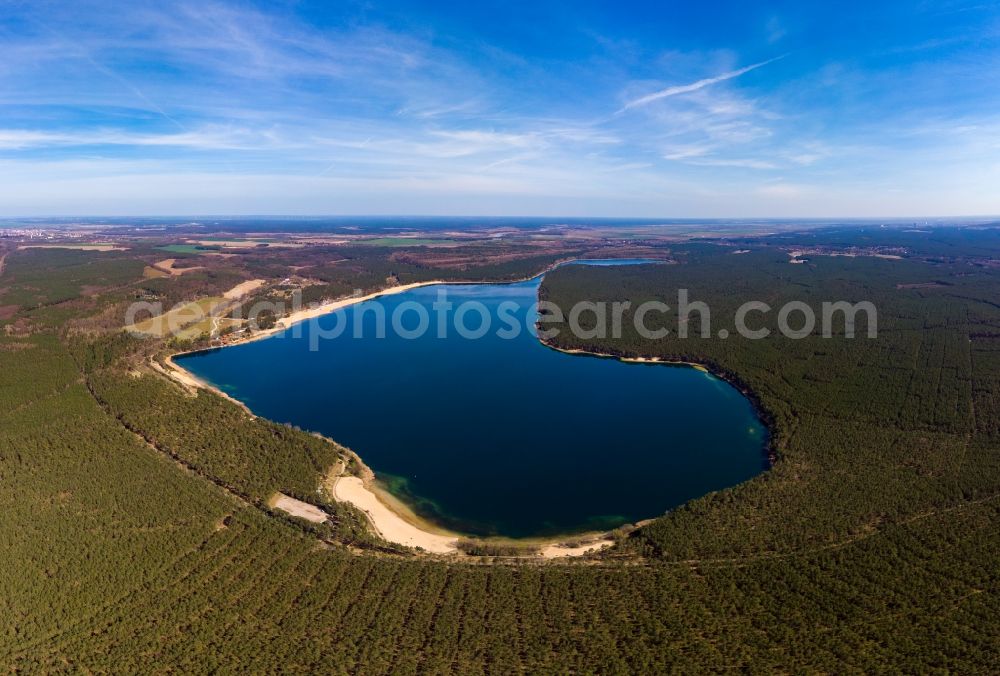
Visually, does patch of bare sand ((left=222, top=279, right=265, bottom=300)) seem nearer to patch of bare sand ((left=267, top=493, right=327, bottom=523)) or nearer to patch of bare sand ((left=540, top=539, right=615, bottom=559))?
patch of bare sand ((left=267, top=493, right=327, bottom=523))

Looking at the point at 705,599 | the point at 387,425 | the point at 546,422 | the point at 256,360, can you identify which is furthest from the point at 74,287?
the point at 705,599

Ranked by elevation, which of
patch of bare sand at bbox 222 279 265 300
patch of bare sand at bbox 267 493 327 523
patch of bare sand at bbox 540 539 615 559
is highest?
patch of bare sand at bbox 222 279 265 300

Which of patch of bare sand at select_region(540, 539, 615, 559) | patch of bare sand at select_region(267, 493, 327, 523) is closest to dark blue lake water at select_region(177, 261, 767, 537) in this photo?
patch of bare sand at select_region(540, 539, 615, 559)

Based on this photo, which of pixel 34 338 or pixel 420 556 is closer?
pixel 420 556

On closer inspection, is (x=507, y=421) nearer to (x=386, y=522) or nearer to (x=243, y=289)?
(x=386, y=522)

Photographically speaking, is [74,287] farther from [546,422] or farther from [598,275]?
[598,275]

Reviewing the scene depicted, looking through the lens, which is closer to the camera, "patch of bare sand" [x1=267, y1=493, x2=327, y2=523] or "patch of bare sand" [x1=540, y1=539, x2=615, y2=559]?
"patch of bare sand" [x1=540, y1=539, x2=615, y2=559]

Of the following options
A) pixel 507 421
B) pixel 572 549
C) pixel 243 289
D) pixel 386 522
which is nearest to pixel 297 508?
pixel 386 522
